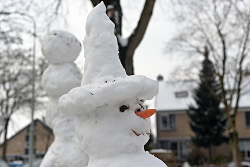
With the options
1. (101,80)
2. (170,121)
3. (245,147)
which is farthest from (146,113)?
(245,147)

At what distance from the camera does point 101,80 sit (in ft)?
8.45

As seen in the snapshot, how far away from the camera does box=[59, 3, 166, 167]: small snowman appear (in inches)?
93.4

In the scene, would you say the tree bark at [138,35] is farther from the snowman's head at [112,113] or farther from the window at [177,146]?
the window at [177,146]

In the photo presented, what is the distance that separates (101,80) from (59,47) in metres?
1.86

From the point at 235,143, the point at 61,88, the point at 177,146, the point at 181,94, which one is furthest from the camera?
the point at 181,94

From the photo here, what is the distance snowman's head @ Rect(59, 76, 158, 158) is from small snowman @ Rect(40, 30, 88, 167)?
136 cm

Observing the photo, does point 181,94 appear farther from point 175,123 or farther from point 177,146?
point 177,146

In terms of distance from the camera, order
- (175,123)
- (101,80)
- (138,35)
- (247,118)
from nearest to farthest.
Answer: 1. (101,80)
2. (138,35)
3. (247,118)
4. (175,123)

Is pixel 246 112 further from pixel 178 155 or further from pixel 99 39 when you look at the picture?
pixel 99 39

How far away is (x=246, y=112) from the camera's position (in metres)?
25.9

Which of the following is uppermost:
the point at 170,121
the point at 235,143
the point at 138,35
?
the point at 138,35

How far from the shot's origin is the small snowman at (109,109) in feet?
7.78

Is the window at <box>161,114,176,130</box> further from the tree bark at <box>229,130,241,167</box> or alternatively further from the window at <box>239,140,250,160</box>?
the tree bark at <box>229,130,241,167</box>

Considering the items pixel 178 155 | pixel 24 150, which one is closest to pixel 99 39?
pixel 178 155
